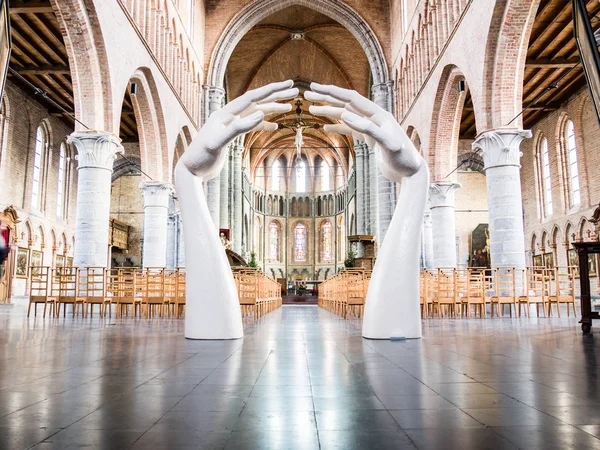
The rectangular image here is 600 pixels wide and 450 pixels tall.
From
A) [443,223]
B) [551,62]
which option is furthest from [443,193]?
[551,62]

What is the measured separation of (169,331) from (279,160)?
39.8m

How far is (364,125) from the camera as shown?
216 inches

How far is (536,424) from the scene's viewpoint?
2172 mm

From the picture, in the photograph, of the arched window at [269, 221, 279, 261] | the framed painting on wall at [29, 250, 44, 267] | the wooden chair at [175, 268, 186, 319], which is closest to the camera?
the wooden chair at [175, 268, 186, 319]

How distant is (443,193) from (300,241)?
3030 cm

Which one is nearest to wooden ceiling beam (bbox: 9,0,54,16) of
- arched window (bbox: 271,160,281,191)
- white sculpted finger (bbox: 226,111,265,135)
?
white sculpted finger (bbox: 226,111,265,135)

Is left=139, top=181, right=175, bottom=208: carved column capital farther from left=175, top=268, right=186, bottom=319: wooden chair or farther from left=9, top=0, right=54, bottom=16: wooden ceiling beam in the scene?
left=175, top=268, right=186, bottom=319: wooden chair

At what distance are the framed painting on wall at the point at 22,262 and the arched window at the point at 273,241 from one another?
27.9 metres

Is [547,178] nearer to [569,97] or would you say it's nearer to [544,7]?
[569,97]

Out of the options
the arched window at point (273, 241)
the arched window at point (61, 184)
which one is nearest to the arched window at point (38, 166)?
the arched window at point (61, 184)

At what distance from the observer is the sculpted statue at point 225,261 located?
5.69 metres

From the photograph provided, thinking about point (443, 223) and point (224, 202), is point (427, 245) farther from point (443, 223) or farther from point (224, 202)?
point (224, 202)

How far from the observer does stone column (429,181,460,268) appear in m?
15.9

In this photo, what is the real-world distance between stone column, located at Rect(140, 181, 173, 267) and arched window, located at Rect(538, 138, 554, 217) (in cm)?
1534
